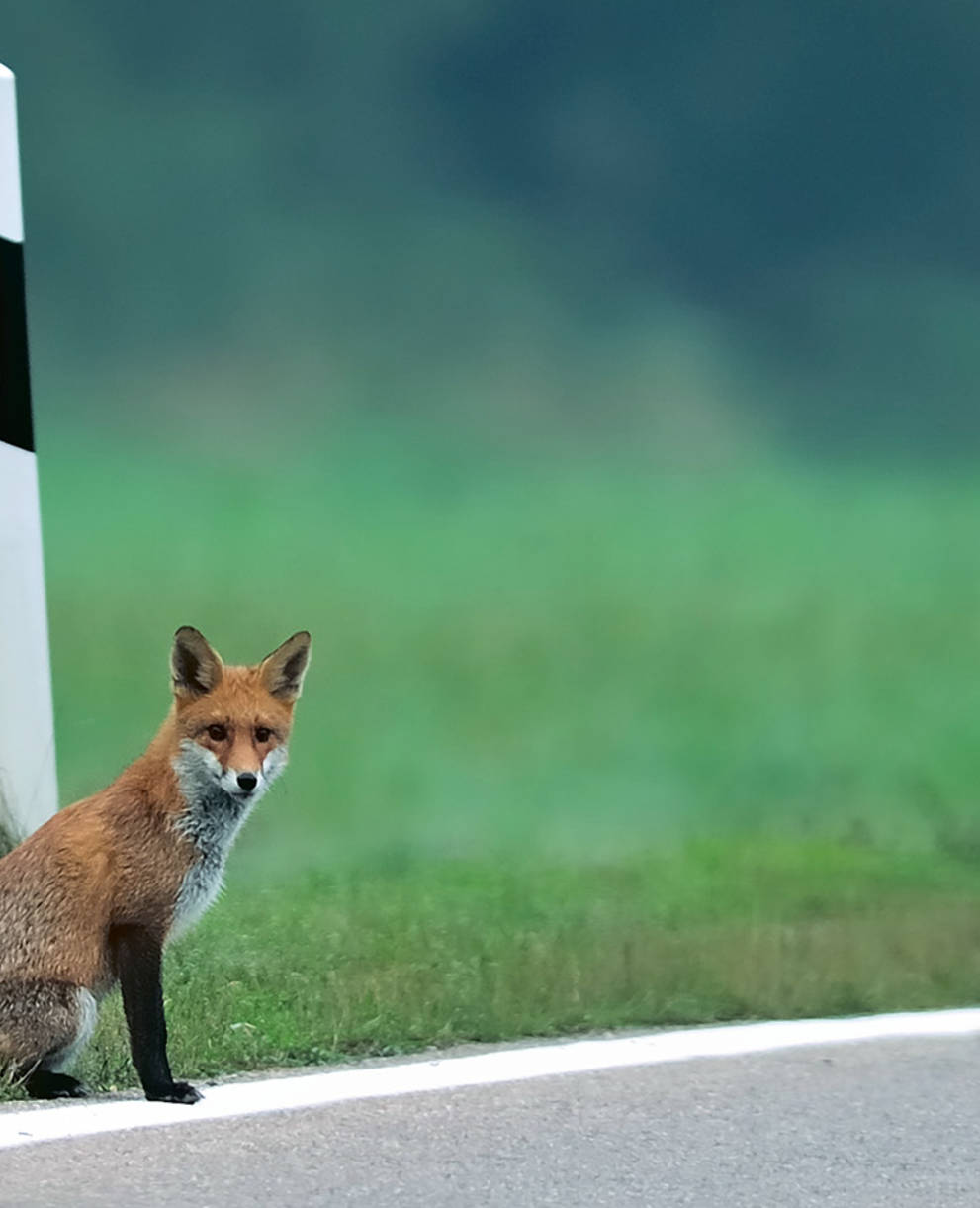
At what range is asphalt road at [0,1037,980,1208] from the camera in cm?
524

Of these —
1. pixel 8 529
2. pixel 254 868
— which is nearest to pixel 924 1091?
pixel 254 868

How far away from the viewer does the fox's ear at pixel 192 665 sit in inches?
243

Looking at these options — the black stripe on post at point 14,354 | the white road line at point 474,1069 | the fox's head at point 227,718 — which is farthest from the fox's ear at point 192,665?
the white road line at point 474,1069

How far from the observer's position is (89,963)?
6008 millimetres

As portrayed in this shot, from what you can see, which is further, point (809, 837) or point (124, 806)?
point (809, 837)

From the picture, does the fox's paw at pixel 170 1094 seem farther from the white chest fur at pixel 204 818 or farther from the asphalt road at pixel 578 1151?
the white chest fur at pixel 204 818

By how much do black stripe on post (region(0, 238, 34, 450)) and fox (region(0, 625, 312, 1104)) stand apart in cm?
113

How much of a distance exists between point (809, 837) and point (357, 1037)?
7.08 feet

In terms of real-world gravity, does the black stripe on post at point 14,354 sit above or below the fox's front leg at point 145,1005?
above

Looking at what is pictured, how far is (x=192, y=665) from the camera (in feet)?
20.3

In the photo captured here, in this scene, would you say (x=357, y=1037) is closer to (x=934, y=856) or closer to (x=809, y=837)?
(x=809, y=837)

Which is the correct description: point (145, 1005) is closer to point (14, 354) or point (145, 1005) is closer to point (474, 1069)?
point (474, 1069)

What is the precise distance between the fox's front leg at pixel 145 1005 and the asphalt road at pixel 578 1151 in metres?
0.27

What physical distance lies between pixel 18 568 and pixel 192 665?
0.85 m
